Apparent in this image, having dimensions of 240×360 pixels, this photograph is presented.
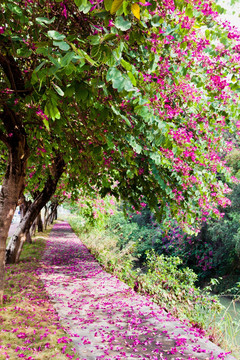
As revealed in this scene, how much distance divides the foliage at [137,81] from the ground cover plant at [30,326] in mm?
2471

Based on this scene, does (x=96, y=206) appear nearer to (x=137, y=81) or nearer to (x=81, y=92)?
(x=137, y=81)

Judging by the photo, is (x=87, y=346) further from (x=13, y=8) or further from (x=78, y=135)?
(x=13, y=8)

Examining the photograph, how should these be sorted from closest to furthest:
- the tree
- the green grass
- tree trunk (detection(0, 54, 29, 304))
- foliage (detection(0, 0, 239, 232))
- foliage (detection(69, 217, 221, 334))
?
the tree < foliage (detection(0, 0, 239, 232)) < the green grass < tree trunk (detection(0, 54, 29, 304)) < foliage (detection(69, 217, 221, 334))

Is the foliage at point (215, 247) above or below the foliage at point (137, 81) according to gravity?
below

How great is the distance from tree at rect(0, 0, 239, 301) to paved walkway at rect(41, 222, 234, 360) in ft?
6.13

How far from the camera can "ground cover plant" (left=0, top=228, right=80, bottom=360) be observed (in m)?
3.58

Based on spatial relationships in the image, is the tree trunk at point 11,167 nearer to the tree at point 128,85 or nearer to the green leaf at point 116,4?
the tree at point 128,85

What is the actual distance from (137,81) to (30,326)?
4123 mm

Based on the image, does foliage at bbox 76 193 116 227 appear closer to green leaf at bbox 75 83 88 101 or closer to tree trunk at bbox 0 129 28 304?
tree trunk at bbox 0 129 28 304

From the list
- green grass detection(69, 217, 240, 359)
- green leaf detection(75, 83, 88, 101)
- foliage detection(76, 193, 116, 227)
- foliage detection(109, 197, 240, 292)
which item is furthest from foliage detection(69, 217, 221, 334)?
green leaf detection(75, 83, 88, 101)

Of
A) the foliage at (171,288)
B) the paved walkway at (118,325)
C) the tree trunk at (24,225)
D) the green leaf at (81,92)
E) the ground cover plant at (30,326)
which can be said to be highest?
the green leaf at (81,92)

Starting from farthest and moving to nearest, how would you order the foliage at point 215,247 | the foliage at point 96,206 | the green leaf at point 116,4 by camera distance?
the foliage at point 215,247 → the foliage at point 96,206 → the green leaf at point 116,4

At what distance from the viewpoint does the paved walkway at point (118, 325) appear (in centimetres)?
366

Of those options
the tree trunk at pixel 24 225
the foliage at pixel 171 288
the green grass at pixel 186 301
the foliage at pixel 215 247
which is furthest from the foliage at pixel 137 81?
the foliage at pixel 215 247
